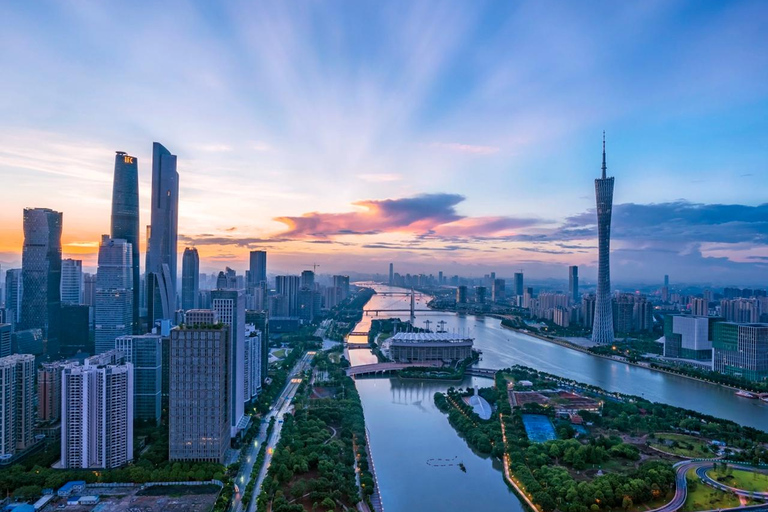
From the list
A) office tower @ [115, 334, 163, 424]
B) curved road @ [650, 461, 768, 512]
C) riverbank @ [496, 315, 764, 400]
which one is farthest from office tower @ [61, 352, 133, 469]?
riverbank @ [496, 315, 764, 400]

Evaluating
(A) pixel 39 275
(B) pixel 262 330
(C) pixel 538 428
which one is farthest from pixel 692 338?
(A) pixel 39 275

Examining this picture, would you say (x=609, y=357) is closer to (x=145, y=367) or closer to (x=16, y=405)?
(x=145, y=367)

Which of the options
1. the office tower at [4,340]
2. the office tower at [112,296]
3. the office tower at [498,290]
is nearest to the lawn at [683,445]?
the office tower at [112,296]

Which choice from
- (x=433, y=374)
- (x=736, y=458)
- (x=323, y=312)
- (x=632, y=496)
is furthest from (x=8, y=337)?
(x=323, y=312)

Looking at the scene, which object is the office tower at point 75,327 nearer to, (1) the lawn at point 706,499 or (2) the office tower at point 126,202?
(2) the office tower at point 126,202

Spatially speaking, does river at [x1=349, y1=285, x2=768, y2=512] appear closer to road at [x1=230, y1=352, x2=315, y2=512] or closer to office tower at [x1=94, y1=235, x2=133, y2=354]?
road at [x1=230, y1=352, x2=315, y2=512]

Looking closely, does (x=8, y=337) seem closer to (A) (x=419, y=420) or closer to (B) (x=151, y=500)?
(B) (x=151, y=500)

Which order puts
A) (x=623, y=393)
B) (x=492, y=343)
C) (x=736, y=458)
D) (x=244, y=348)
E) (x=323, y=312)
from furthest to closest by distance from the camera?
(x=323, y=312) < (x=492, y=343) < (x=623, y=393) < (x=244, y=348) < (x=736, y=458)
